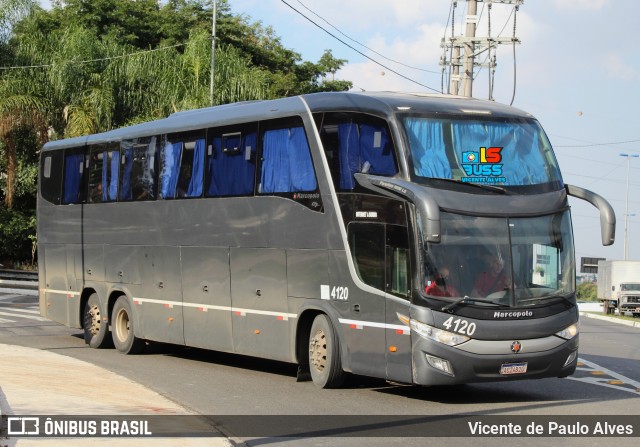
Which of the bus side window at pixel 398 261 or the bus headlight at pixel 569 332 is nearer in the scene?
the bus side window at pixel 398 261

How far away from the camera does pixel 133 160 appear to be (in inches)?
834

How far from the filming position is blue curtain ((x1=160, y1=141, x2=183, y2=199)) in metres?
19.6

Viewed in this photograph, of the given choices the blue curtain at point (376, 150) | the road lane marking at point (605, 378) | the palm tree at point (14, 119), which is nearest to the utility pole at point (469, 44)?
the road lane marking at point (605, 378)

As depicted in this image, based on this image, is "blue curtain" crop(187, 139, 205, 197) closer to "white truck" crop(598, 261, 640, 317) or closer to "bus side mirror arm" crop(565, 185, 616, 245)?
"bus side mirror arm" crop(565, 185, 616, 245)

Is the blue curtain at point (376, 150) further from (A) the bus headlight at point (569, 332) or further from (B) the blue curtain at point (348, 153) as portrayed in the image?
(A) the bus headlight at point (569, 332)

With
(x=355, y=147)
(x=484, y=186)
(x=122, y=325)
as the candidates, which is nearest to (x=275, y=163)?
(x=355, y=147)

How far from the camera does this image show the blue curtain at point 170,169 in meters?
19.6

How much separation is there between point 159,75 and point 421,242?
113 ft

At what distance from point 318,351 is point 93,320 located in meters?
8.12

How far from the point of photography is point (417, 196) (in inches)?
536

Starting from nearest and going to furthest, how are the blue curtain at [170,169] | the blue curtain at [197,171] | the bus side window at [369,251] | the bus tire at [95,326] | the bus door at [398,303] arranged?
1. the bus door at [398,303]
2. the bus side window at [369,251]
3. the blue curtain at [197,171]
4. the blue curtain at [170,169]
5. the bus tire at [95,326]

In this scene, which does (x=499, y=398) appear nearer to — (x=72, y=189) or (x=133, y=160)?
(x=133, y=160)

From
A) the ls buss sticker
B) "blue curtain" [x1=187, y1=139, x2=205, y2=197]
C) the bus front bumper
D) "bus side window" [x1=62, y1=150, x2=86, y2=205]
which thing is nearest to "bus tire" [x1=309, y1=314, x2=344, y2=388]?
the bus front bumper

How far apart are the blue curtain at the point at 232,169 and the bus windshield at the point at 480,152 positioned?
146 inches
